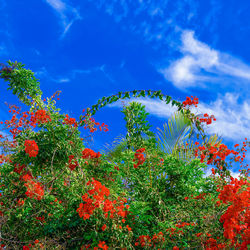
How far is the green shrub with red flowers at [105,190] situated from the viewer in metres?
4.67

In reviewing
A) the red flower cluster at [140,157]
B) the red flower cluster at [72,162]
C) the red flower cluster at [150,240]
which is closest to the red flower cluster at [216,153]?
the red flower cluster at [140,157]

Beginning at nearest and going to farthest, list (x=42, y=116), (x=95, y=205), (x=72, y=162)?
1. (x=95, y=205)
2. (x=42, y=116)
3. (x=72, y=162)

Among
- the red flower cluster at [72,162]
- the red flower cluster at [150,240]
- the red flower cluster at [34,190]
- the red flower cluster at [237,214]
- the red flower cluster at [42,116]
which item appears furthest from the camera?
the red flower cluster at [42,116]

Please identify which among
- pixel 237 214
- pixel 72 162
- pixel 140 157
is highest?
pixel 140 157

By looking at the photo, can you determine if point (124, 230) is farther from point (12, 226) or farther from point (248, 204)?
point (12, 226)

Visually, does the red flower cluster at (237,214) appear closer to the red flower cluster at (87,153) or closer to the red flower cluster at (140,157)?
the red flower cluster at (140,157)

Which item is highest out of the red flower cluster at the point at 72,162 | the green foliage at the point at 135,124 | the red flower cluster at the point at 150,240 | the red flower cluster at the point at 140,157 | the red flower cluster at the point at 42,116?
the green foliage at the point at 135,124

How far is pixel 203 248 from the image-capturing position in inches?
175

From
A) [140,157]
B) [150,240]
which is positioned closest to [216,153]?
[140,157]

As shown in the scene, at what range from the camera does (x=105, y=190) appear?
4660 millimetres

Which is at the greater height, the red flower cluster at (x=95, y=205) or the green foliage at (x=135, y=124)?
the green foliage at (x=135, y=124)

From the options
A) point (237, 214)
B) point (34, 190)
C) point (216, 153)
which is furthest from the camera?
point (216, 153)

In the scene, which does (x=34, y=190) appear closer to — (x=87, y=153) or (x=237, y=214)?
(x=87, y=153)

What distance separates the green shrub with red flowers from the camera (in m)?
4.67
